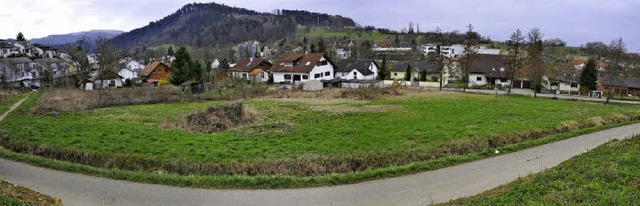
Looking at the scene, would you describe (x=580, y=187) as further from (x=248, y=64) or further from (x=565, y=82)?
(x=248, y=64)

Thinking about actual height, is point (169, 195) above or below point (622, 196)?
below

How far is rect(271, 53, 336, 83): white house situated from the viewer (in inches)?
2306

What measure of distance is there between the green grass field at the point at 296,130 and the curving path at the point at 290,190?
2.76 m

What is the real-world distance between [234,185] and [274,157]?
3113 mm

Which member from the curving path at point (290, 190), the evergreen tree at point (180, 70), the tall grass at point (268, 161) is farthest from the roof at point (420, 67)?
the curving path at point (290, 190)

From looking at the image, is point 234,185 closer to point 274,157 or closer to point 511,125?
point 274,157

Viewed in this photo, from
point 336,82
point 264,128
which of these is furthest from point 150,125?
point 336,82

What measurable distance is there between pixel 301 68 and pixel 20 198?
49.3 m

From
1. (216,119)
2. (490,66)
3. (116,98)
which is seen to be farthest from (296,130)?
(490,66)

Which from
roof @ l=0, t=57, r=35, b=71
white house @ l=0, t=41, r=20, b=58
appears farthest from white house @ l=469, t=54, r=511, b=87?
white house @ l=0, t=41, r=20, b=58

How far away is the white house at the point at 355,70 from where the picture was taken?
64.3 meters

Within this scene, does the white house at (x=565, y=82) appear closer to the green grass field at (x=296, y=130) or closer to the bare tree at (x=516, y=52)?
the bare tree at (x=516, y=52)

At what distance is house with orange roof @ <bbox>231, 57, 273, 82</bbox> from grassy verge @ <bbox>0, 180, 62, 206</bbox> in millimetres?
50907

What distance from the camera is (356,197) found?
40.1ft
